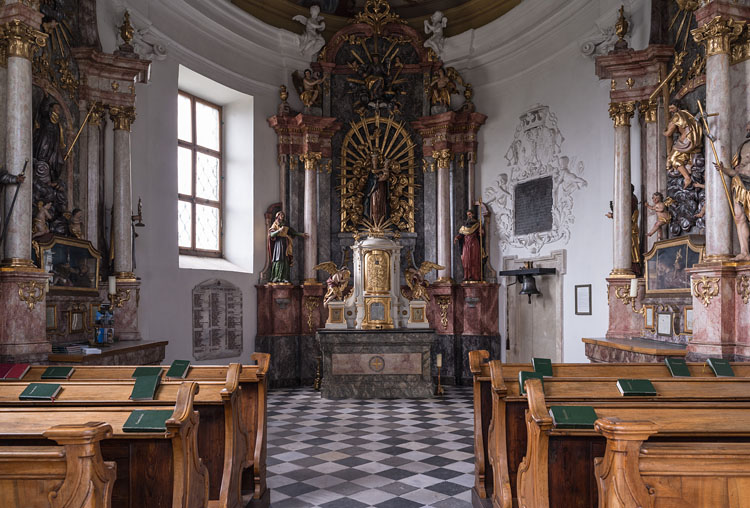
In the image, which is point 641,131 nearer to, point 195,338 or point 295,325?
point 295,325

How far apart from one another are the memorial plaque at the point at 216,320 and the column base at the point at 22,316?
14.8 ft

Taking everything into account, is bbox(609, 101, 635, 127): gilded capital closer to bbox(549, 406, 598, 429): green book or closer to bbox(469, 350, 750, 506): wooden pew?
bbox(469, 350, 750, 506): wooden pew

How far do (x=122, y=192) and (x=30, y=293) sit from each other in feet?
9.95

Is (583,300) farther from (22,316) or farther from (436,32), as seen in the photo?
(22,316)

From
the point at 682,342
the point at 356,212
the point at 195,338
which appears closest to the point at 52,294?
the point at 195,338

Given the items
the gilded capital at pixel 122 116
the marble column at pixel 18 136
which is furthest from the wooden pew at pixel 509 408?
the gilded capital at pixel 122 116

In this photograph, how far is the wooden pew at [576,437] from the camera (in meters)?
3.26

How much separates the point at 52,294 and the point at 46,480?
18.9ft

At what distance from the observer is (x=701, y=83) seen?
24.8 feet

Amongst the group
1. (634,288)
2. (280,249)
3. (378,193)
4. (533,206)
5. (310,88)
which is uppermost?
(310,88)

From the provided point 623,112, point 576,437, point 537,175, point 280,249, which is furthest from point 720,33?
point 280,249

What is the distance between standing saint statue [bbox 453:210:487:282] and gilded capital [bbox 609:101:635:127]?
389cm

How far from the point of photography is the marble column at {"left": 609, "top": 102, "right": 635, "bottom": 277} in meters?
8.93

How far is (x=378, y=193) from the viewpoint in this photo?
1291 cm
